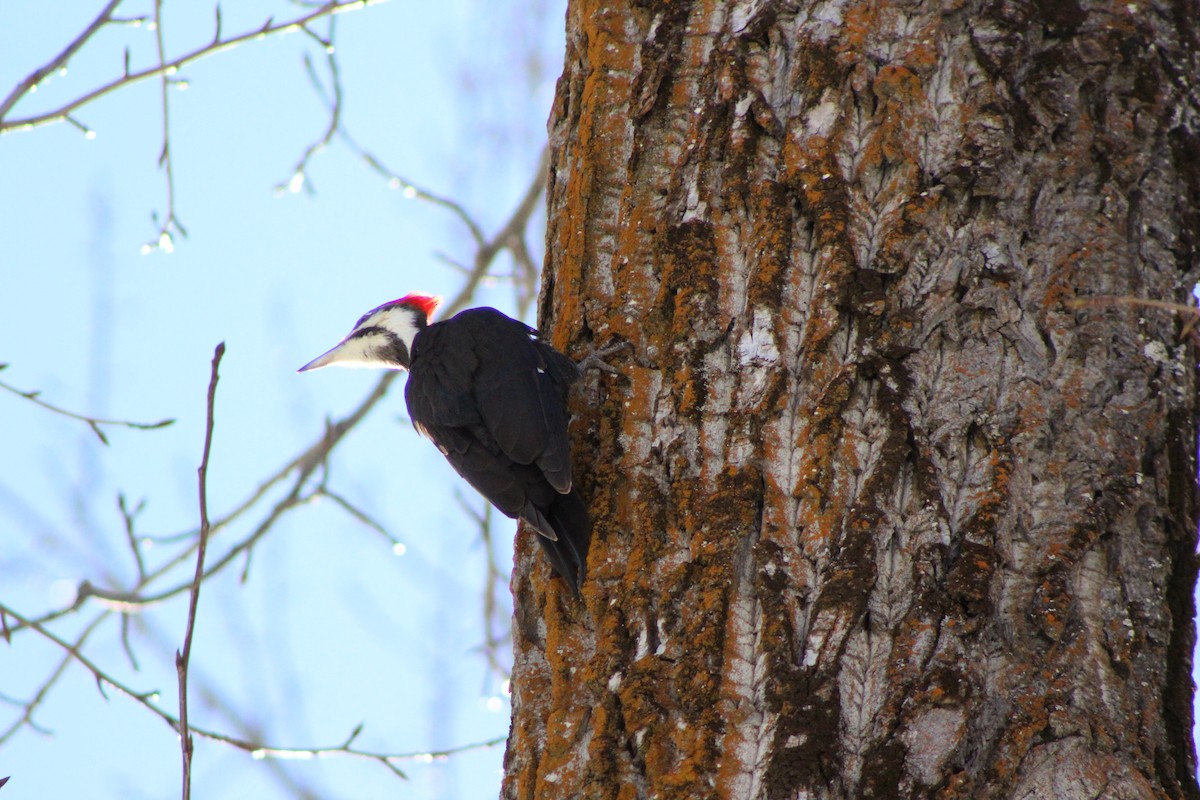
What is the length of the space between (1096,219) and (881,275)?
14.6 inches

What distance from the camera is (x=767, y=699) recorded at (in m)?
1.67

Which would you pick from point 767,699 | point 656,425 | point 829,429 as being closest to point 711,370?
point 656,425

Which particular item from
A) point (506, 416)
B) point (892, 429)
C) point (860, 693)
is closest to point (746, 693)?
point (860, 693)

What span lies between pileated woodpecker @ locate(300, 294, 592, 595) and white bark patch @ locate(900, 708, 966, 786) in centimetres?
67

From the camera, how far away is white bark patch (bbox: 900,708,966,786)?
156 centimetres

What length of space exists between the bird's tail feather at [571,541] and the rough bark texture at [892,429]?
36 mm

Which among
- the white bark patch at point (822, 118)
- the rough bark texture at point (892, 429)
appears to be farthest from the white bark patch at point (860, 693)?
the white bark patch at point (822, 118)

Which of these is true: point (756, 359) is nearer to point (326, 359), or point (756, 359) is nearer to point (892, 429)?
point (892, 429)

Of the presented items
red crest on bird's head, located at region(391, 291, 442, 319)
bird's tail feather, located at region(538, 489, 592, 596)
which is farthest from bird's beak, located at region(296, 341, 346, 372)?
bird's tail feather, located at region(538, 489, 592, 596)

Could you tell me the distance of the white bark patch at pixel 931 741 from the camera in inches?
61.6

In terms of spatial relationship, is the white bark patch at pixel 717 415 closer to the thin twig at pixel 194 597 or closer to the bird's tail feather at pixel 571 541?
the bird's tail feather at pixel 571 541

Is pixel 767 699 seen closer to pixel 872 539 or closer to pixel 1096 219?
pixel 872 539

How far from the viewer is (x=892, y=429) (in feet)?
5.86

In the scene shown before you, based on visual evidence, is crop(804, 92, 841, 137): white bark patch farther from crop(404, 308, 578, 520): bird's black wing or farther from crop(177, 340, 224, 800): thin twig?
crop(177, 340, 224, 800): thin twig
